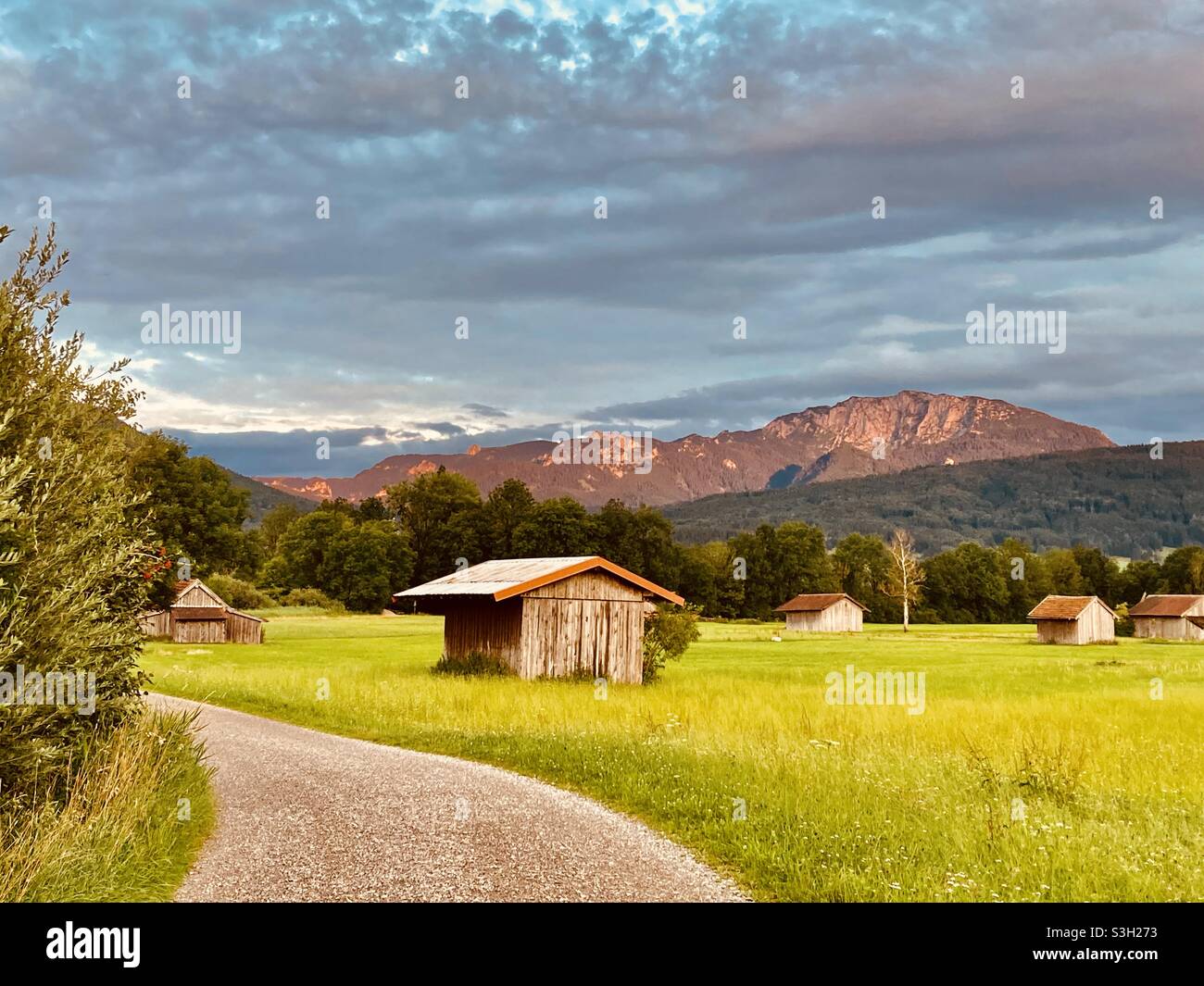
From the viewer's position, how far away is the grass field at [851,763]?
1059cm

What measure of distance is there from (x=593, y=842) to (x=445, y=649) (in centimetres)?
3051

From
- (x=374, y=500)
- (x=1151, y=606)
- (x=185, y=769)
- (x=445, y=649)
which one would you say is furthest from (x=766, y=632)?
(x=185, y=769)

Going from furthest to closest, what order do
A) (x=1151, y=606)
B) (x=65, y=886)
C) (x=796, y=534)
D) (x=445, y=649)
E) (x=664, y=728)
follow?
1. (x=796, y=534)
2. (x=1151, y=606)
3. (x=445, y=649)
4. (x=664, y=728)
5. (x=65, y=886)

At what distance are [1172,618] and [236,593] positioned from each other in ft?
298

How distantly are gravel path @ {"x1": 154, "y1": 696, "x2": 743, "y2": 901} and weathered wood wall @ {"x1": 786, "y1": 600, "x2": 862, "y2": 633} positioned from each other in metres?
86.6

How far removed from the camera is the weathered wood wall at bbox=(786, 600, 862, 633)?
10044cm

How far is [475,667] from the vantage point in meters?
38.1

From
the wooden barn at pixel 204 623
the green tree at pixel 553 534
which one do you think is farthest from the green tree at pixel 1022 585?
the wooden barn at pixel 204 623

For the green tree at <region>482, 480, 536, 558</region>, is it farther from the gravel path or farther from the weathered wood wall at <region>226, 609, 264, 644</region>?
the gravel path

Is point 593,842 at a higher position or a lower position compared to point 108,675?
lower

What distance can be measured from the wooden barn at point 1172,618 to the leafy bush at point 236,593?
88341mm

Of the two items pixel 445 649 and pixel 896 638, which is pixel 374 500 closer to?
pixel 896 638

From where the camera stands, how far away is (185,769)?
14.2 metres
